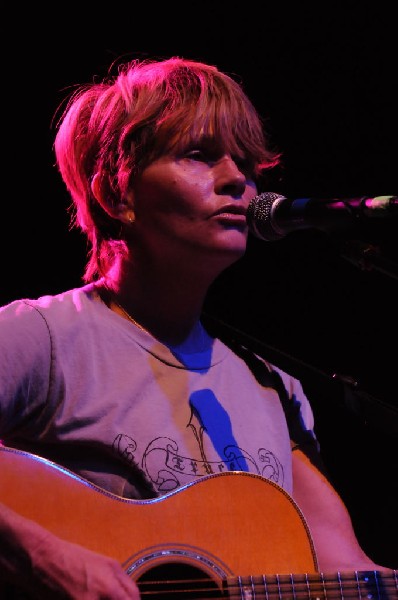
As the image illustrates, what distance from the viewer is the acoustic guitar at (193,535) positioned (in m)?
1.64

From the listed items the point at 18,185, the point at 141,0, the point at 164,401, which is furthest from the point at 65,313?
the point at 141,0

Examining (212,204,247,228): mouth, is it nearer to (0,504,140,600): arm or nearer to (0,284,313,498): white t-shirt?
(0,284,313,498): white t-shirt

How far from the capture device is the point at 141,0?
3139mm

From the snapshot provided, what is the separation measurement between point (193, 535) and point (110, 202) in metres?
1.18

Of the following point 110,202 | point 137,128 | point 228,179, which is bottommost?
point 110,202

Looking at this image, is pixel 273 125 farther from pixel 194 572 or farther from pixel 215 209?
pixel 194 572

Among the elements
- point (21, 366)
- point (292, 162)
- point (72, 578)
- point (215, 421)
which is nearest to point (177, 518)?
point (72, 578)

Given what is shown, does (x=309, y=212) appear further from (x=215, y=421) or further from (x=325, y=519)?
(x=325, y=519)

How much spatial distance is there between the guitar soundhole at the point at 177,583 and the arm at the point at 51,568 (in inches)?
3.5

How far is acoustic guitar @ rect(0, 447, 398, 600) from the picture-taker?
1.64 meters

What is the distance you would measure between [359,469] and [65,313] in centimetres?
178

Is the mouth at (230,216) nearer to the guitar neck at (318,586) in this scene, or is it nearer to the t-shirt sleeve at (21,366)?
the t-shirt sleeve at (21,366)

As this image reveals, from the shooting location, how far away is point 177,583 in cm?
167

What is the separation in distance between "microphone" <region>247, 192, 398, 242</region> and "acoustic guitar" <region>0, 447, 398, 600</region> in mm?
655
